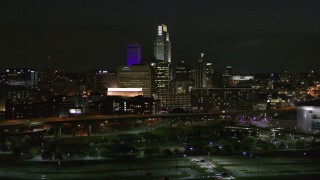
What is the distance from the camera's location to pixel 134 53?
171ft

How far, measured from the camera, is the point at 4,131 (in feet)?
57.0

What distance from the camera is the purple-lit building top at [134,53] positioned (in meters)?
51.3

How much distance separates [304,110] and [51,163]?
11.6m

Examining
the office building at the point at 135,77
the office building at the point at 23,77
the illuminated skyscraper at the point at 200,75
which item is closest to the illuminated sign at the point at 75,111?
the office building at the point at 135,77

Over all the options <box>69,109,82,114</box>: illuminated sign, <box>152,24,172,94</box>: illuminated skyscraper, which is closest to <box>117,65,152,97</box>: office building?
<box>152,24,172,94</box>: illuminated skyscraper

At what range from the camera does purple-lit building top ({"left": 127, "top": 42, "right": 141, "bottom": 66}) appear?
51.3 meters

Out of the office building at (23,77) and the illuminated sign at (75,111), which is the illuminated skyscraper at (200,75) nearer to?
the office building at (23,77)

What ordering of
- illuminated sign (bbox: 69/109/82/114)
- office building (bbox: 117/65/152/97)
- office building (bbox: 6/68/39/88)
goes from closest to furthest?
1. illuminated sign (bbox: 69/109/82/114)
2. office building (bbox: 117/65/152/97)
3. office building (bbox: 6/68/39/88)

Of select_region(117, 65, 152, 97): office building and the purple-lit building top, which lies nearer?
select_region(117, 65, 152, 97): office building

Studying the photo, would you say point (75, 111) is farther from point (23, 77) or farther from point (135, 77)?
point (23, 77)

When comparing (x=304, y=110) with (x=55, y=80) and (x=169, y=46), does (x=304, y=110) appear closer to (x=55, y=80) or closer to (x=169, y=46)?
(x=55, y=80)

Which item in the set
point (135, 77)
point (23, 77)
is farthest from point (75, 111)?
point (23, 77)

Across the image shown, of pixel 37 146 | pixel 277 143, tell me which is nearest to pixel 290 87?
pixel 277 143

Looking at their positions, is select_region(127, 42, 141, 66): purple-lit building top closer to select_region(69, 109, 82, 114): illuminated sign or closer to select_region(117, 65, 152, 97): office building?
select_region(117, 65, 152, 97): office building
